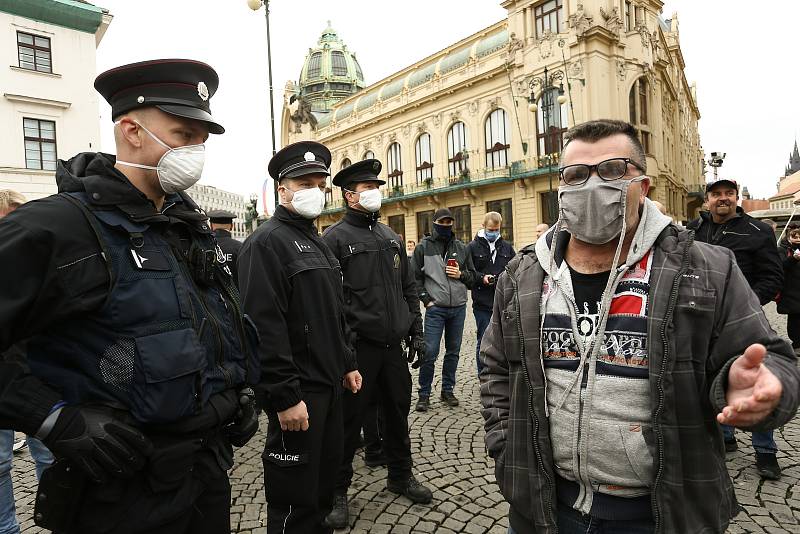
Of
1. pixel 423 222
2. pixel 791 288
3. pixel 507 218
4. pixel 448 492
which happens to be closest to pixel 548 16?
pixel 507 218

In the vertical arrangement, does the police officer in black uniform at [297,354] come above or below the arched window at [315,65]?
below

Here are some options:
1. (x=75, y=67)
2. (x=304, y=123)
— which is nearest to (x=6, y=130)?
(x=75, y=67)

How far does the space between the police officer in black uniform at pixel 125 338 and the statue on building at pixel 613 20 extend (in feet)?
96.4

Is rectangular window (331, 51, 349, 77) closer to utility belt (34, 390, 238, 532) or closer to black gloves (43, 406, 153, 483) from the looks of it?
utility belt (34, 390, 238, 532)

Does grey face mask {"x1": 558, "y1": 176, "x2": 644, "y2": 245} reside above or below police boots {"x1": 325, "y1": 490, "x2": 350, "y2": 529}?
above

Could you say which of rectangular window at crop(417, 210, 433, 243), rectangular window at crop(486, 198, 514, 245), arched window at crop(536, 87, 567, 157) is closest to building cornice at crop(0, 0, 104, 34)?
rectangular window at crop(417, 210, 433, 243)

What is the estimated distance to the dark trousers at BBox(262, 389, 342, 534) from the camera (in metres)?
2.63

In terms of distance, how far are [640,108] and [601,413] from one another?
3101 centimetres

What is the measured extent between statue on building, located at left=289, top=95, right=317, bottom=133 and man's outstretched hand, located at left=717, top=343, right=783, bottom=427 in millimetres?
49950

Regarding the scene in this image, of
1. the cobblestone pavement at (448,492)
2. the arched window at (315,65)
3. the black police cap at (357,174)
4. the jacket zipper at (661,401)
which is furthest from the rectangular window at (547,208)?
the arched window at (315,65)

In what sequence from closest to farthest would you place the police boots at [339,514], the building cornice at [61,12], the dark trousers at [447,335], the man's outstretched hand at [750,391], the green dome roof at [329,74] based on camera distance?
1. the man's outstretched hand at [750,391]
2. the police boots at [339,514]
3. the dark trousers at [447,335]
4. the building cornice at [61,12]
5. the green dome roof at [329,74]

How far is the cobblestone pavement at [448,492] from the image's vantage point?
10.5 ft

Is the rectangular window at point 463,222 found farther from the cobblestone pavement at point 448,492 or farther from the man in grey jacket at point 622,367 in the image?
the man in grey jacket at point 622,367

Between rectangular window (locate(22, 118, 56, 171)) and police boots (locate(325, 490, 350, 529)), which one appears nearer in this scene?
police boots (locate(325, 490, 350, 529))
